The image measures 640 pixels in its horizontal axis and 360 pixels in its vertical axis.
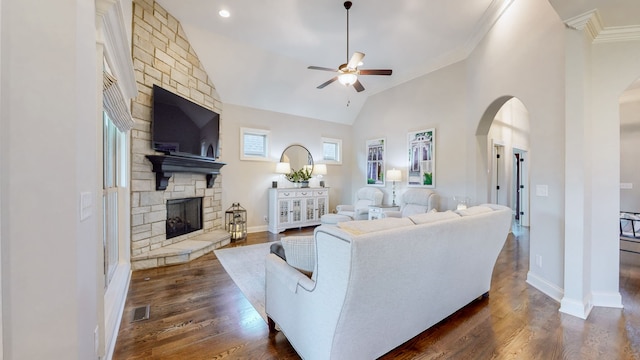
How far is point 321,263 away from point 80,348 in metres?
1.14

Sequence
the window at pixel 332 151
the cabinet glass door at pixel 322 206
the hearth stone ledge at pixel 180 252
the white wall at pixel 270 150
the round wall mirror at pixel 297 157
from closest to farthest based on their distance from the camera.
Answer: the hearth stone ledge at pixel 180 252 < the white wall at pixel 270 150 < the round wall mirror at pixel 297 157 < the cabinet glass door at pixel 322 206 < the window at pixel 332 151

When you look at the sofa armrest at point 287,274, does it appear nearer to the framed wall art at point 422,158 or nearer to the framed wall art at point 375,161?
the framed wall art at point 422,158

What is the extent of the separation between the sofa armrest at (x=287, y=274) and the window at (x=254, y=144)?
13.0 feet

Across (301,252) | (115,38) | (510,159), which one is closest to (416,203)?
(510,159)

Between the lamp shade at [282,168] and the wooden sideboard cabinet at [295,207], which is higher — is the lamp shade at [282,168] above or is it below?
above

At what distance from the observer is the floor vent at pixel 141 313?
2125mm

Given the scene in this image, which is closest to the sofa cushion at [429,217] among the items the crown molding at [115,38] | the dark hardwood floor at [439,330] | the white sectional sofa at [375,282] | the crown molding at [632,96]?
the white sectional sofa at [375,282]

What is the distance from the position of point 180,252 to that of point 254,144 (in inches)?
115

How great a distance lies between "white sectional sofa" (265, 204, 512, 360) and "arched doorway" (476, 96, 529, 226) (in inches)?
138

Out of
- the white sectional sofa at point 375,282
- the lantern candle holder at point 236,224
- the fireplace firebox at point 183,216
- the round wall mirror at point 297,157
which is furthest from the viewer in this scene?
the round wall mirror at point 297,157

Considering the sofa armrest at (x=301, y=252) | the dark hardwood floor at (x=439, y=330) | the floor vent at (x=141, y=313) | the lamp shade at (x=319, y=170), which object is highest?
the lamp shade at (x=319, y=170)

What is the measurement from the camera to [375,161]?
21.1ft

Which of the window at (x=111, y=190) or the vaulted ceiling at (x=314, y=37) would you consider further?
the vaulted ceiling at (x=314, y=37)

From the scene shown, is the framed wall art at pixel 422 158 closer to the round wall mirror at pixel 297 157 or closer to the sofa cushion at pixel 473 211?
the round wall mirror at pixel 297 157
